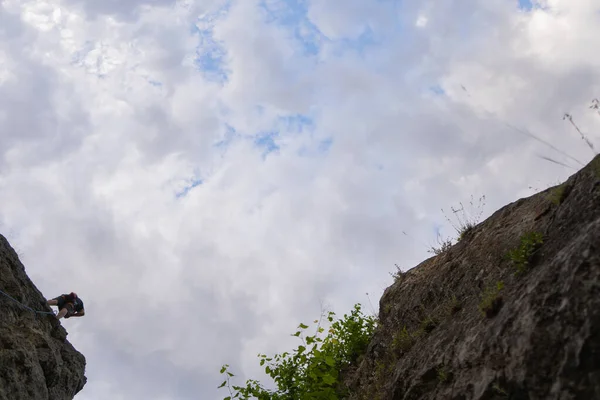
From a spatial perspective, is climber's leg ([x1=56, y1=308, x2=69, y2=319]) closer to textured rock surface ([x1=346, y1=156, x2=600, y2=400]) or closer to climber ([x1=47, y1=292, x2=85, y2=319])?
climber ([x1=47, y1=292, x2=85, y2=319])

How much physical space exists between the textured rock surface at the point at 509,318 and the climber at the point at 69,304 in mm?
8234

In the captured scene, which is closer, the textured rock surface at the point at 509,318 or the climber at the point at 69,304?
the textured rock surface at the point at 509,318

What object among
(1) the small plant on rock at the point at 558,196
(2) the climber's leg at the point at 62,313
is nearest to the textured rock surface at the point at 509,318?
(1) the small plant on rock at the point at 558,196

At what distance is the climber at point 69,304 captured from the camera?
1496 centimetres

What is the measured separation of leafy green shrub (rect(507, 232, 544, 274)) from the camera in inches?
268

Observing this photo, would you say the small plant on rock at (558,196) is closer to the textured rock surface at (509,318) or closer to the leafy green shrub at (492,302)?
the textured rock surface at (509,318)

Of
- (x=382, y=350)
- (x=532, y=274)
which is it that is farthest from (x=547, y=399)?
(x=382, y=350)

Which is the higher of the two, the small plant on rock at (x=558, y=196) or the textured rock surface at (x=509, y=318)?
the small plant on rock at (x=558, y=196)

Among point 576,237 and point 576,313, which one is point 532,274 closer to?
point 576,237

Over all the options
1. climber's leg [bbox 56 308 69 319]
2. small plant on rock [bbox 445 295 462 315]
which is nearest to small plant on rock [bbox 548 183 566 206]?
small plant on rock [bbox 445 295 462 315]

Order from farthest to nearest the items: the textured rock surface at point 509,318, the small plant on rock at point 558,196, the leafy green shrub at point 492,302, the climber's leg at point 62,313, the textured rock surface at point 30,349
Result: 1. the climber's leg at point 62,313
2. the textured rock surface at point 30,349
3. the small plant on rock at point 558,196
4. the leafy green shrub at point 492,302
5. the textured rock surface at point 509,318

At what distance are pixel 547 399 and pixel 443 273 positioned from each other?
525 centimetres

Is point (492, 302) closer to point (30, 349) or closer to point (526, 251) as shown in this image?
point (526, 251)

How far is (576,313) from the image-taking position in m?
4.93
